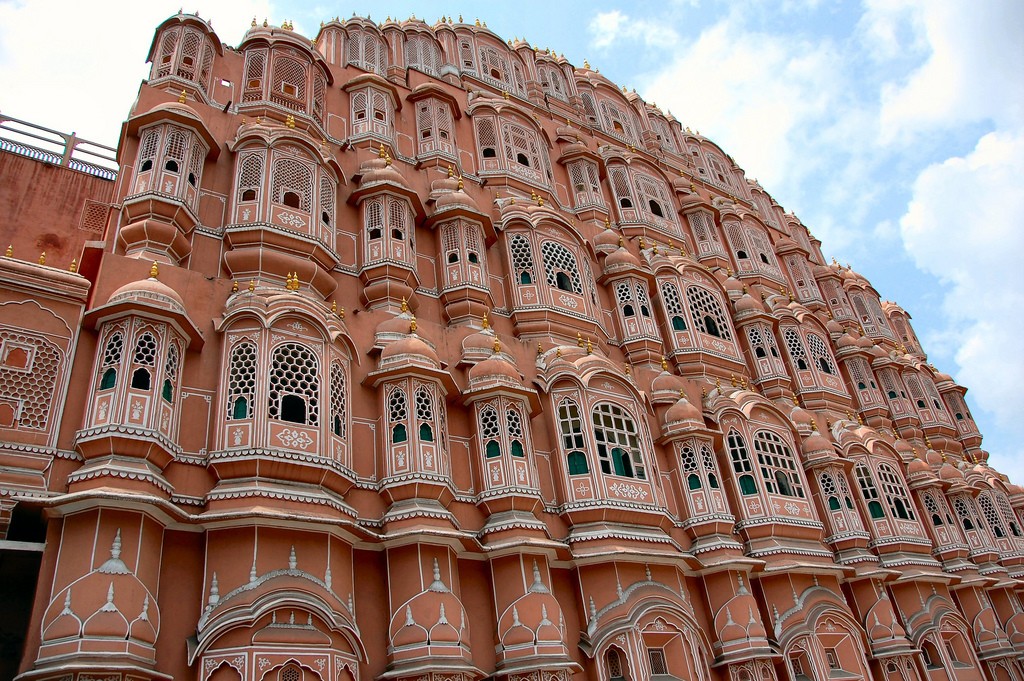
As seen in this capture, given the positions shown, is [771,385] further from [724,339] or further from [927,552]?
[927,552]

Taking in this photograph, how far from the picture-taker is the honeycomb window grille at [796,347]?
2675 cm

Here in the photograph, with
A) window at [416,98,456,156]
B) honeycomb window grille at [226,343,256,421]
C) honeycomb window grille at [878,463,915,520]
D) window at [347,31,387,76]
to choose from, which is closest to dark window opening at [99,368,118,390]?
honeycomb window grille at [226,343,256,421]

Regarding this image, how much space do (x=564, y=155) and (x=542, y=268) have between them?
805cm

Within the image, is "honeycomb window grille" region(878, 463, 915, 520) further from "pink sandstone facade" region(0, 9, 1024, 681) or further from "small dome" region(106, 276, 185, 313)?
"small dome" region(106, 276, 185, 313)

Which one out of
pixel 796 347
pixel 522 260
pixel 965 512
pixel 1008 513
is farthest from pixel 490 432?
pixel 1008 513

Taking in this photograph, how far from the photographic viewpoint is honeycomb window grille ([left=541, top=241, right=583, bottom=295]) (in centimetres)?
2052

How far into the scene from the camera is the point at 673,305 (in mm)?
23078

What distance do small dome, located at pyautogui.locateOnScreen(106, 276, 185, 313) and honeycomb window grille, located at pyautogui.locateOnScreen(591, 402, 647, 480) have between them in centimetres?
905

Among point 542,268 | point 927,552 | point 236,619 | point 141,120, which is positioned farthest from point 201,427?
point 927,552

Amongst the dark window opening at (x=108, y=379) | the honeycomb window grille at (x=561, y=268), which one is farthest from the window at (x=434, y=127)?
the dark window opening at (x=108, y=379)

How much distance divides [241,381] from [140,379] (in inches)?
63.3

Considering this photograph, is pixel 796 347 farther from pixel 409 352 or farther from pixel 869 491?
pixel 409 352

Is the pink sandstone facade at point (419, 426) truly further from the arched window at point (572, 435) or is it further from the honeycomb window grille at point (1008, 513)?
the honeycomb window grille at point (1008, 513)

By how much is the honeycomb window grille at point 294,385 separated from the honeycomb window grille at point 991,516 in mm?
25217
